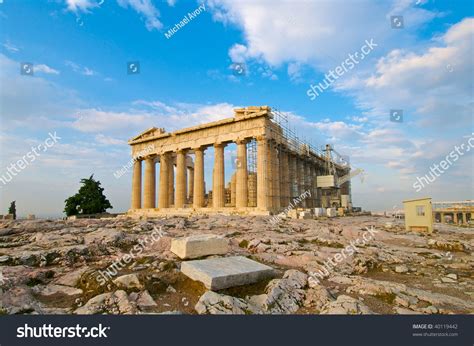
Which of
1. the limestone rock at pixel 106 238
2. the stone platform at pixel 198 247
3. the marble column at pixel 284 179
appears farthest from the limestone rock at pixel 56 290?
the marble column at pixel 284 179

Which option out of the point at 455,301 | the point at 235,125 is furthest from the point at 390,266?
the point at 235,125

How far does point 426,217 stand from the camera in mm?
16500

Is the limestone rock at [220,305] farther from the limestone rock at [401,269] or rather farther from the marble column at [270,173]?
the marble column at [270,173]

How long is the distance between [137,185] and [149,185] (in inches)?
129

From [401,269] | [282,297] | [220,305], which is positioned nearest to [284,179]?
[401,269]

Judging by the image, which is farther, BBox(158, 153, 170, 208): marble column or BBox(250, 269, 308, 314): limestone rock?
BBox(158, 153, 170, 208): marble column

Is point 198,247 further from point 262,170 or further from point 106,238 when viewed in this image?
point 262,170

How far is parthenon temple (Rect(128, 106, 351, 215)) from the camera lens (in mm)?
31656

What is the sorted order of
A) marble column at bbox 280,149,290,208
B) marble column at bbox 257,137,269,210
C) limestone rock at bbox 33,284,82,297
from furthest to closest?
marble column at bbox 280,149,290,208 → marble column at bbox 257,137,269,210 → limestone rock at bbox 33,284,82,297

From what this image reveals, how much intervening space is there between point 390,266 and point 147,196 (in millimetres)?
40302

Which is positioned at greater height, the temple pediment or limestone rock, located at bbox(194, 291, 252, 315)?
the temple pediment

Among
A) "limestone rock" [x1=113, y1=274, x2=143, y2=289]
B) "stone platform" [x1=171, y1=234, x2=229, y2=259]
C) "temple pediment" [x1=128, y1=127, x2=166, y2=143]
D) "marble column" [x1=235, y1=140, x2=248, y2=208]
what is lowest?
"limestone rock" [x1=113, y1=274, x2=143, y2=289]

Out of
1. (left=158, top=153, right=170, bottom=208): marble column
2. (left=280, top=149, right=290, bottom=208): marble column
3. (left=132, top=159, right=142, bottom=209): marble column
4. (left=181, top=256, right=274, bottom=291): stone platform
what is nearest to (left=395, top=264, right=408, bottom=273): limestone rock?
(left=181, top=256, right=274, bottom=291): stone platform

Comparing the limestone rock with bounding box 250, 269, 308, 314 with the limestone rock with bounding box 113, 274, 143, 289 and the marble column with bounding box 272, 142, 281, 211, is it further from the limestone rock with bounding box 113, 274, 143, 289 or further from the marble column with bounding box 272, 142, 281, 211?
the marble column with bounding box 272, 142, 281, 211
